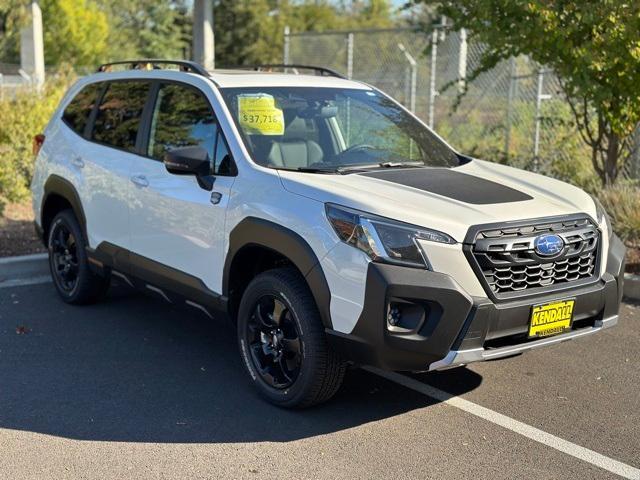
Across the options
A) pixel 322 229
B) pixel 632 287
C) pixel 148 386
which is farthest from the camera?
pixel 632 287

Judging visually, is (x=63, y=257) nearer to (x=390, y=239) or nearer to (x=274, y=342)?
(x=274, y=342)

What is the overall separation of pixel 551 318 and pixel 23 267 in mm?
5079

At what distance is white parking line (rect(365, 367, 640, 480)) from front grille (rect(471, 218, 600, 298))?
76 cm

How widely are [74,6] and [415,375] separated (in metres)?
35.2

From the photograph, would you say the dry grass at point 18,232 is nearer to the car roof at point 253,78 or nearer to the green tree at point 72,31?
the car roof at point 253,78

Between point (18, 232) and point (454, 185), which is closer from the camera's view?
point (454, 185)

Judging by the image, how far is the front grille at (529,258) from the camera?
393cm

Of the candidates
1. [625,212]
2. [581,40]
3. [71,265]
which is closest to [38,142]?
[71,265]

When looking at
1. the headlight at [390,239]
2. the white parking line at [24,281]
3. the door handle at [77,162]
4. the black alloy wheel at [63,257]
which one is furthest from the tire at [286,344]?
the white parking line at [24,281]

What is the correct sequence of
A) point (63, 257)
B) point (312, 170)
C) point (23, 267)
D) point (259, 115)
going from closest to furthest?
point (312, 170) → point (259, 115) → point (63, 257) → point (23, 267)

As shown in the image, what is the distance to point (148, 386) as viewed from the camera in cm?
479

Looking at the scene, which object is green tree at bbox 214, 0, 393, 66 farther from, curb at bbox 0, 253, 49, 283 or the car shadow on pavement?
the car shadow on pavement

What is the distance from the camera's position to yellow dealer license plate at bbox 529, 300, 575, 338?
402 centimetres

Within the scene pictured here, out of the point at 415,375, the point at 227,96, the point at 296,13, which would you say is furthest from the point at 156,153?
the point at 296,13
